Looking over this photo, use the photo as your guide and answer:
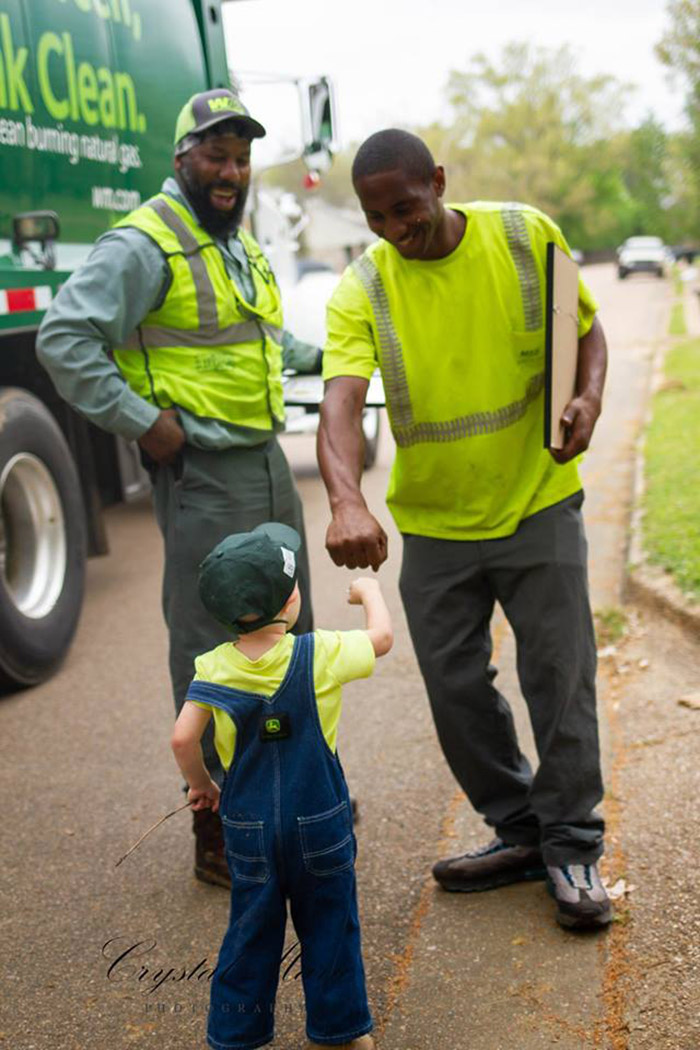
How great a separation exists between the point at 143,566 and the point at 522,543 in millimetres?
4741

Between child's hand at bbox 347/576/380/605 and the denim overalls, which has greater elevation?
child's hand at bbox 347/576/380/605

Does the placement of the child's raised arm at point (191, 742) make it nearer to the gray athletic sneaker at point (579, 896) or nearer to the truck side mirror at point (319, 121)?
the gray athletic sneaker at point (579, 896)

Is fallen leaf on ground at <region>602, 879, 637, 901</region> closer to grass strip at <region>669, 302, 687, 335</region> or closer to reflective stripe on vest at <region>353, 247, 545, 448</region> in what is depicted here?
reflective stripe on vest at <region>353, 247, 545, 448</region>

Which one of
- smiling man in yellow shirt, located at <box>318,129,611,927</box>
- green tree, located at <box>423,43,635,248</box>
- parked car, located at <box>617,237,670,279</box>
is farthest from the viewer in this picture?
green tree, located at <box>423,43,635,248</box>

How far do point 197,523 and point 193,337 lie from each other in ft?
1.66

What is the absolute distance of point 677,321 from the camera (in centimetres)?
2566

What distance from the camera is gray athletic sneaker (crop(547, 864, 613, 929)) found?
311 cm

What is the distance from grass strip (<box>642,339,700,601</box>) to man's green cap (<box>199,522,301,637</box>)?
3.36 metres

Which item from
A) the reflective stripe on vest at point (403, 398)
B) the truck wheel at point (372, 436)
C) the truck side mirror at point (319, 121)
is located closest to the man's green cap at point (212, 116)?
the reflective stripe on vest at point (403, 398)

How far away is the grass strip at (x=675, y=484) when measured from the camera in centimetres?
603

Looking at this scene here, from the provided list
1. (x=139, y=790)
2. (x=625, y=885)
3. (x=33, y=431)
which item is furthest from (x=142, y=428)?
(x=33, y=431)

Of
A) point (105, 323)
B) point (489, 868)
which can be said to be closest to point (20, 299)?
point (105, 323)

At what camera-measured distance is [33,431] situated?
559 cm

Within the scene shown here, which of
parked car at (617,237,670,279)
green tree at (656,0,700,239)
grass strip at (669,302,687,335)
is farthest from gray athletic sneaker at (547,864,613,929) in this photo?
parked car at (617,237,670,279)
